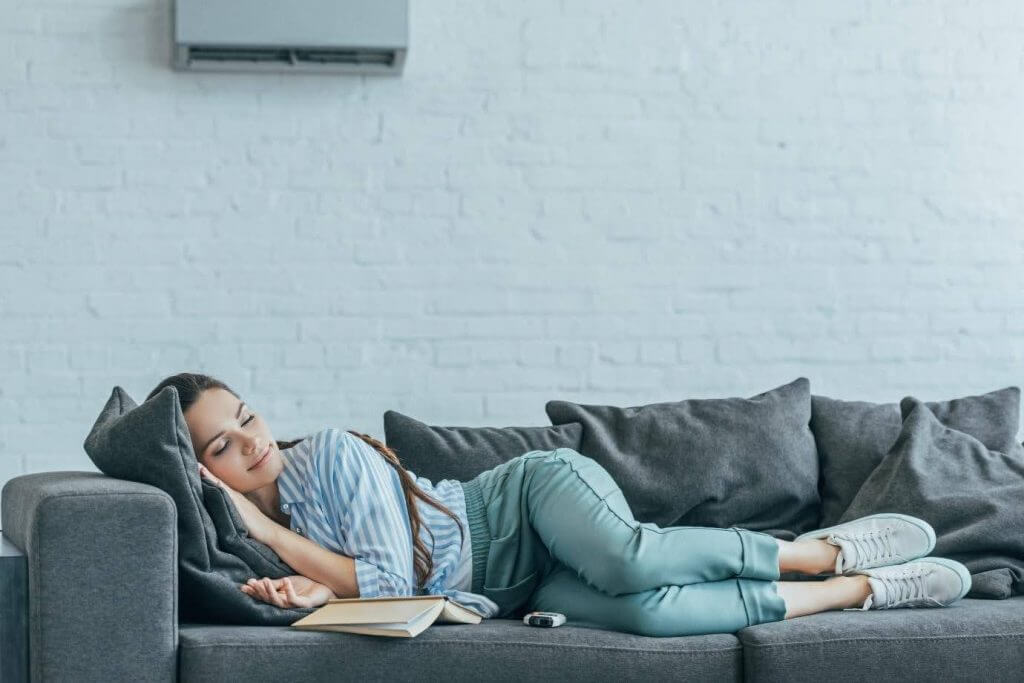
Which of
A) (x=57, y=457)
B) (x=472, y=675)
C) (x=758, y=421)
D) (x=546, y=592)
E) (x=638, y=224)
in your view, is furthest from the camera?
(x=638, y=224)

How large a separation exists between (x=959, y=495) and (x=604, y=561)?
0.93m

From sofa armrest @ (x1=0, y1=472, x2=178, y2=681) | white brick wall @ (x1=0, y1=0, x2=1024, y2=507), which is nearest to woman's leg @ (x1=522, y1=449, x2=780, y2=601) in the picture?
sofa armrest @ (x1=0, y1=472, x2=178, y2=681)

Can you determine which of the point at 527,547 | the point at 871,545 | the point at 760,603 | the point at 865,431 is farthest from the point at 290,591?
the point at 865,431

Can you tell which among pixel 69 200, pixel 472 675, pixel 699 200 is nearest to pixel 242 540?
pixel 472 675

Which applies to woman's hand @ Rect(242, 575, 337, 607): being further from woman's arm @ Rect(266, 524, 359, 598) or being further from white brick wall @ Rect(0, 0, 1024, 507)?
white brick wall @ Rect(0, 0, 1024, 507)

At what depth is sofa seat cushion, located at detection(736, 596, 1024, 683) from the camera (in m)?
2.17

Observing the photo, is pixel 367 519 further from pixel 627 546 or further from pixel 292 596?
pixel 627 546

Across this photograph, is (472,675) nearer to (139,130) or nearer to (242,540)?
(242,540)

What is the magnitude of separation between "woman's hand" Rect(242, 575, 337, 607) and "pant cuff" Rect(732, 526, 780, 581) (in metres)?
0.78

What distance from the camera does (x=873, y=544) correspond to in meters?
2.52

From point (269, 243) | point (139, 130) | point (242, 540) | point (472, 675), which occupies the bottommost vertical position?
point (472, 675)

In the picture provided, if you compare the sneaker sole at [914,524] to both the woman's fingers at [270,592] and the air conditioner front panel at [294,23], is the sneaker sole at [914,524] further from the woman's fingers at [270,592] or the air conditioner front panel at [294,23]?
the air conditioner front panel at [294,23]

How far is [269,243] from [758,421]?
1454 mm

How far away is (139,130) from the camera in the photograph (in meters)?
3.43
